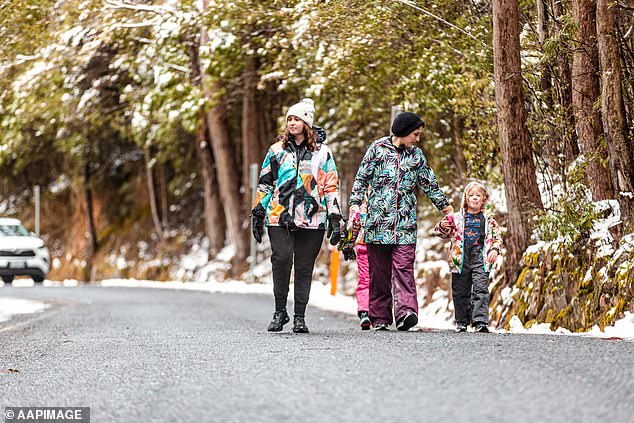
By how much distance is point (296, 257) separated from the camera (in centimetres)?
969

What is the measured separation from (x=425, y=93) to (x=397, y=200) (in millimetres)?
5259

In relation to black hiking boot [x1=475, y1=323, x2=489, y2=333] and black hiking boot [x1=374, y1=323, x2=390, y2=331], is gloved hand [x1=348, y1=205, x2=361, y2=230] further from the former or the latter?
black hiking boot [x1=475, y1=323, x2=489, y2=333]

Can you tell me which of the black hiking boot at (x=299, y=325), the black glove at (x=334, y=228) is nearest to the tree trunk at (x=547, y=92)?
the black glove at (x=334, y=228)

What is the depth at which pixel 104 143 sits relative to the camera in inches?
1515

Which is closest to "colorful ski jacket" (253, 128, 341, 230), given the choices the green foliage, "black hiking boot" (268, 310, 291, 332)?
"black hiking boot" (268, 310, 291, 332)

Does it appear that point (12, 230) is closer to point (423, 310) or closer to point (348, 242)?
point (423, 310)

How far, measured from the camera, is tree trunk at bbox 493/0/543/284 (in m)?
11.8

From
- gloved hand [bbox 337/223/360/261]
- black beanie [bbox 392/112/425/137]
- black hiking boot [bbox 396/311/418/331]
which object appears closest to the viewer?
gloved hand [bbox 337/223/360/261]

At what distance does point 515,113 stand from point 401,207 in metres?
2.68

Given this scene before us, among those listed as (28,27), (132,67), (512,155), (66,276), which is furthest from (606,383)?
(66,276)

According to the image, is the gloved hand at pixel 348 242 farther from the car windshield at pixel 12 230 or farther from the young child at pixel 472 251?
the car windshield at pixel 12 230

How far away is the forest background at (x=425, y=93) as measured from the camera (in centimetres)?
1070

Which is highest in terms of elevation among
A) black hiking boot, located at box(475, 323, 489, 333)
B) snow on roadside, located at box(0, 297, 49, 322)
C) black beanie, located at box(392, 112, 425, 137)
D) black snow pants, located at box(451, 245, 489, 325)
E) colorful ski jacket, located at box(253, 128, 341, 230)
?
black beanie, located at box(392, 112, 425, 137)

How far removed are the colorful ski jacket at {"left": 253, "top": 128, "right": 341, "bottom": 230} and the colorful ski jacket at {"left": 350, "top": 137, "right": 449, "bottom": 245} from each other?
1.39 feet
